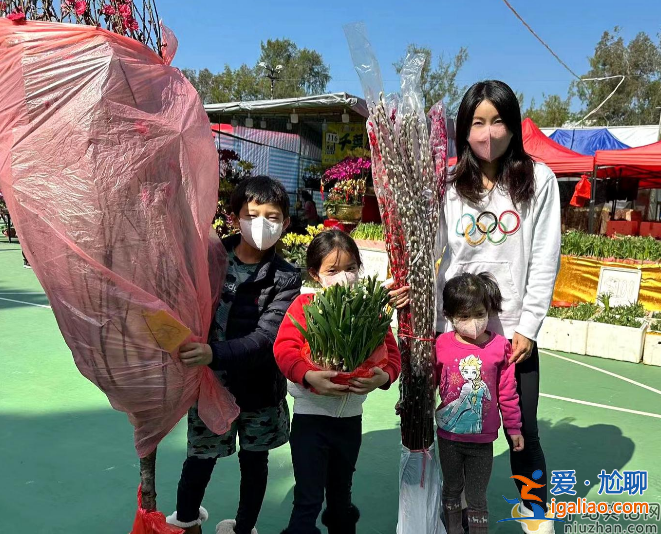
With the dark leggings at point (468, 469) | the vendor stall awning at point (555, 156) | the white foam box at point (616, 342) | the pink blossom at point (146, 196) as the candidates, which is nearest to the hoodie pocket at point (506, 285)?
the dark leggings at point (468, 469)

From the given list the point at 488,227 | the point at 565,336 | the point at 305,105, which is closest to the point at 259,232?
the point at 488,227

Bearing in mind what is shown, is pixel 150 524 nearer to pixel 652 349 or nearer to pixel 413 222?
pixel 413 222

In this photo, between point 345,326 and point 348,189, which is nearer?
point 345,326

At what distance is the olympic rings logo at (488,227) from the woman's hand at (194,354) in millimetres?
1035

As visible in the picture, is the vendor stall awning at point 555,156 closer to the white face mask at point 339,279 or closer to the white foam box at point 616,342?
the white foam box at point 616,342

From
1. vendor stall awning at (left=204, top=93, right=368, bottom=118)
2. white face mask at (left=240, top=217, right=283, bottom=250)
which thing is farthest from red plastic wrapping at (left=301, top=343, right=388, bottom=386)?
vendor stall awning at (left=204, top=93, right=368, bottom=118)

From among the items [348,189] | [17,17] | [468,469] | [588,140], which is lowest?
[468,469]

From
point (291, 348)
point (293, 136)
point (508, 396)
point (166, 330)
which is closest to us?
point (166, 330)

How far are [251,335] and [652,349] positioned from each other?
4269mm

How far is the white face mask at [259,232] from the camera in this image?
1992 millimetres

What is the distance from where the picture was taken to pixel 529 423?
7.30 ft

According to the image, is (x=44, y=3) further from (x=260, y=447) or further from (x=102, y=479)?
(x=102, y=479)

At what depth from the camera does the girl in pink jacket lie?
2080 mm

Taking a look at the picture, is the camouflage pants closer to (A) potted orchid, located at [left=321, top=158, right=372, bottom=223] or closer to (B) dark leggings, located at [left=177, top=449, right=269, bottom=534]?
(B) dark leggings, located at [left=177, top=449, right=269, bottom=534]
